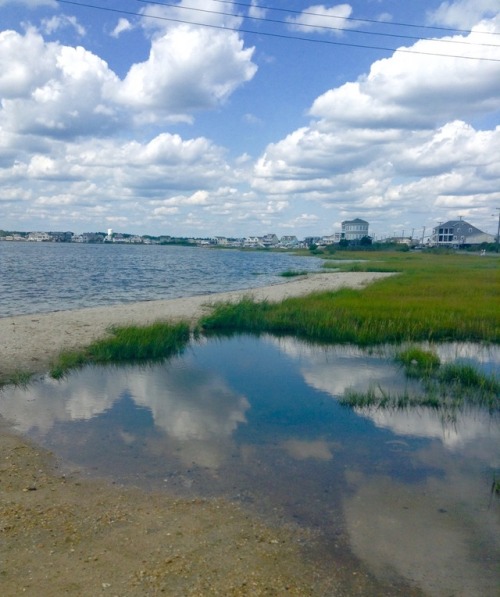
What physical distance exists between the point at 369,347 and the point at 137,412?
9.89m

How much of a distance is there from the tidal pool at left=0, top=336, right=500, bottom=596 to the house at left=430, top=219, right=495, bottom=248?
12327 cm

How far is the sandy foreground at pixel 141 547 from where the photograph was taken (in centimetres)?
536

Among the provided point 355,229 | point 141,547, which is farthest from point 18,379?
point 355,229

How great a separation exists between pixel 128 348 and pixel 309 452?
29.7ft

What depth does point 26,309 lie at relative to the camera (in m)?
29.2

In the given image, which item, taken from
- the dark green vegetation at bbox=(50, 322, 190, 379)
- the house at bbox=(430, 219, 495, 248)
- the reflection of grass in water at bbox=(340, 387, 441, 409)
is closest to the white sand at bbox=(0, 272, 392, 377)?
the dark green vegetation at bbox=(50, 322, 190, 379)

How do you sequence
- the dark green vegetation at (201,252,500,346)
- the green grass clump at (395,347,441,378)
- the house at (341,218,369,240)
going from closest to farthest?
the green grass clump at (395,347,441,378) < the dark green vegetation at (201,252,500,346) < the house at (341,218,369,240)

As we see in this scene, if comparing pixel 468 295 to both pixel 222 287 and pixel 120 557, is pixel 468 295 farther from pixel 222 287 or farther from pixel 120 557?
pixel 120 557

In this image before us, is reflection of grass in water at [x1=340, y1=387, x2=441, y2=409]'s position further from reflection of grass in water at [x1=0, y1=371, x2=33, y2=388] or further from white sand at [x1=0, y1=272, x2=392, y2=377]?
white sand at [x1=0, y1=272, x2=392, y2=377]

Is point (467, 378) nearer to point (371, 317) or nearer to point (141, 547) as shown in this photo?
point (371, 317)

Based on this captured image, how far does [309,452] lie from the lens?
941cm

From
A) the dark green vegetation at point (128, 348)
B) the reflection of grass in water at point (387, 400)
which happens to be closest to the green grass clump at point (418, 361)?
the reflection of grass in water at point (387, 400)

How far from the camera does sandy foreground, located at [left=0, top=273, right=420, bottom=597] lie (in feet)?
17.6

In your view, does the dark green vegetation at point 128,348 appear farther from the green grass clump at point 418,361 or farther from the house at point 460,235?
the house at point 460,235
